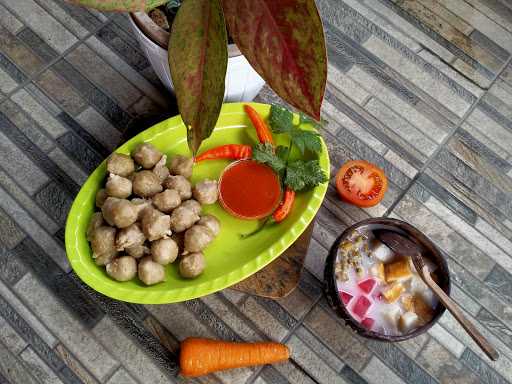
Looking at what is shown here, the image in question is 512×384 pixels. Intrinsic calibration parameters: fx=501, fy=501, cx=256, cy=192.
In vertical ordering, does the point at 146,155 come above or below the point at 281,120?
below

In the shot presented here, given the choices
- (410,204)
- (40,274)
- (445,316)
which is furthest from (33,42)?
(445,316)

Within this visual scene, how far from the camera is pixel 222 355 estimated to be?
1.25m

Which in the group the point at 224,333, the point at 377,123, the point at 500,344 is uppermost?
the point at 377,123

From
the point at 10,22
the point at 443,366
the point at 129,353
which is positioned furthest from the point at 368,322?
the point at 10,22

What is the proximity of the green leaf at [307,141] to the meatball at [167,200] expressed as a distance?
324 millimetres

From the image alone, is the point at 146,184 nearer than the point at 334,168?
Yes

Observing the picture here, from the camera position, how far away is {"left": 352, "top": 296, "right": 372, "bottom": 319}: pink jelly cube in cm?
122

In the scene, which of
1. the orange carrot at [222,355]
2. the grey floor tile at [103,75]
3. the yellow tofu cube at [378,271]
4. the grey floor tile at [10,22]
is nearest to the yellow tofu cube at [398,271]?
the yellow tofu cube at [378,271]

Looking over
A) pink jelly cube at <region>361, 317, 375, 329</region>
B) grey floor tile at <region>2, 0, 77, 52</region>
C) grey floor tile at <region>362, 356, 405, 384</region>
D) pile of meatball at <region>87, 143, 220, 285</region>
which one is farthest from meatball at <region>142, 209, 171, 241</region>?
grey floor tile at <region>2, 0, 77, 52</region>

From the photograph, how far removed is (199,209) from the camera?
1.25m

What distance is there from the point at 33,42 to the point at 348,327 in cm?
129

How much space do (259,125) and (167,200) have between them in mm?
310

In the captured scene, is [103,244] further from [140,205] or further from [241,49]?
[241,49]

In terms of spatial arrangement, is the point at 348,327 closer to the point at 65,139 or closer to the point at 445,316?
the point at 445,316
